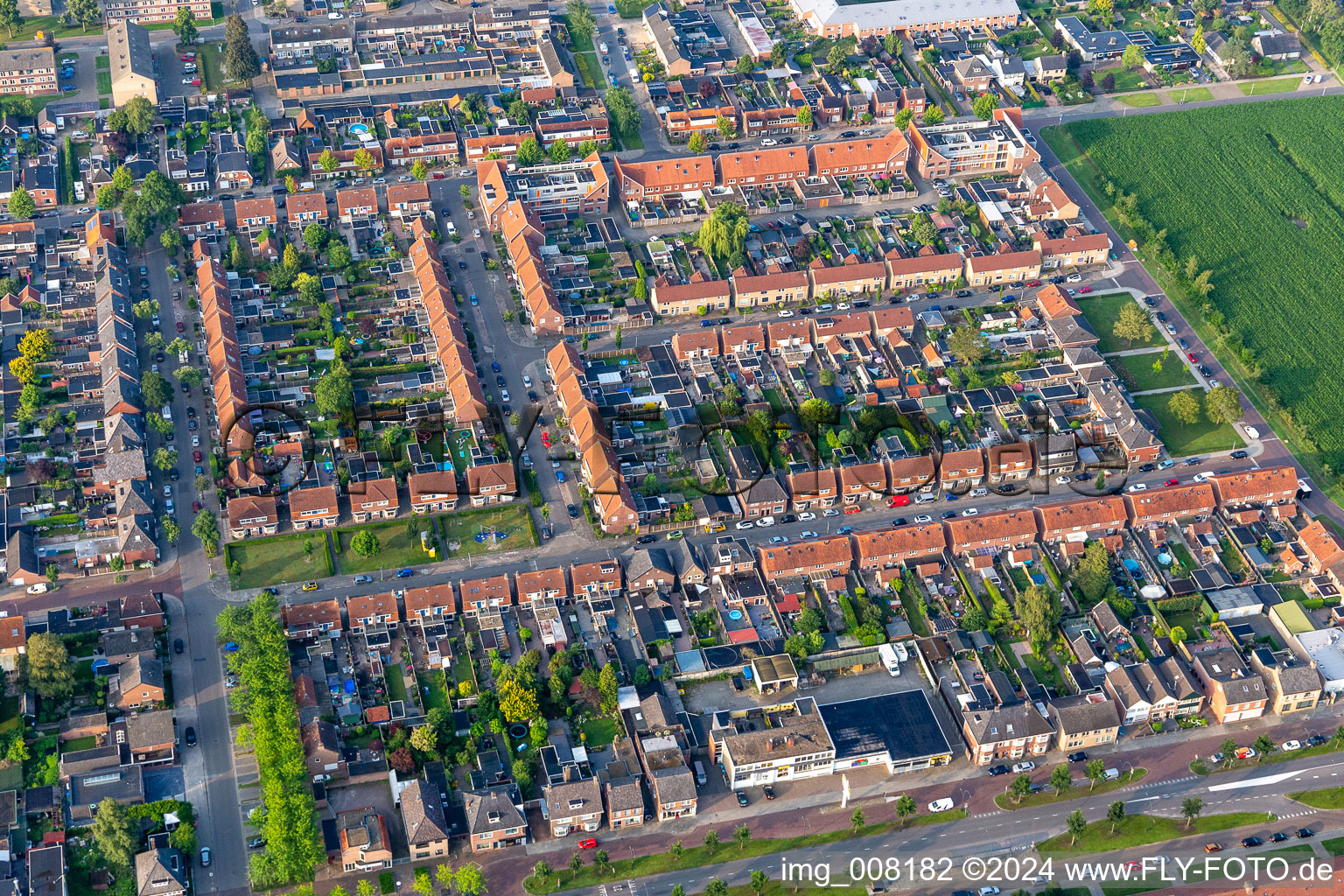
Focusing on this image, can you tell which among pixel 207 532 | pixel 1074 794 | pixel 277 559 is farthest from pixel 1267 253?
pixel 207 532

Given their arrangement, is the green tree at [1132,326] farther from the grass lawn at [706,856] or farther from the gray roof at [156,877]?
the gray roof at [156,877]

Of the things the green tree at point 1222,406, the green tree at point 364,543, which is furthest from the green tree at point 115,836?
the green tree at point 1222,406

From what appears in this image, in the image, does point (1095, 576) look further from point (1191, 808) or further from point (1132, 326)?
point (1132, 326)

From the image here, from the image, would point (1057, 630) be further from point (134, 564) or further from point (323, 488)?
point (134, 564)

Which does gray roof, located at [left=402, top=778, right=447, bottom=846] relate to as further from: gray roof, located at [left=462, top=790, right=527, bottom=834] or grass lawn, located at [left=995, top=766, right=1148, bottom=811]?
grass lawn, located at [left=995, top=766, right=1148, bottom=811]

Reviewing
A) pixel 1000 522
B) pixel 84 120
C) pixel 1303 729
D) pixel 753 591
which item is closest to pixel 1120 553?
pixel 1000 522
